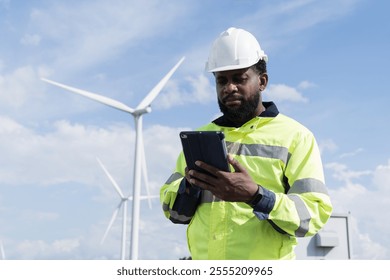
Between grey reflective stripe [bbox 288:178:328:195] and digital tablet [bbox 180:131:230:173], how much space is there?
62 centimetres

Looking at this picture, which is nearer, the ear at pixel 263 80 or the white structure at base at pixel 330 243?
the ear at pixel 263 80

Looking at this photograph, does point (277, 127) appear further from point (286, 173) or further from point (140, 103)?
point (140, 103)

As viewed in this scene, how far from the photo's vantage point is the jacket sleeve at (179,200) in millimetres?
5152

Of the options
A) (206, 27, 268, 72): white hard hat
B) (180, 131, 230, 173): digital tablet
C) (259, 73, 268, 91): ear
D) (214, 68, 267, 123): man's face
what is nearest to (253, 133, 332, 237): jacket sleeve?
(180, 131, 230, 173): digital tablet

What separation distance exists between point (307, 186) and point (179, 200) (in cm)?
110

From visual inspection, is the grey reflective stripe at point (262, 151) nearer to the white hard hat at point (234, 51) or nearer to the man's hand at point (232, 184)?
the man's hand at point (232, 184)

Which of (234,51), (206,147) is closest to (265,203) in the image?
(206,147)

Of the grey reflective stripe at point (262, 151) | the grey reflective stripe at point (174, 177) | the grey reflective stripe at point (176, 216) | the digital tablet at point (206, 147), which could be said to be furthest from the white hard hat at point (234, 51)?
the grey reflective stripe at point (176, 216)

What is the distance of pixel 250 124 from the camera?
17.3 feet

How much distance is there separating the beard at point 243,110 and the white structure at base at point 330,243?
18.2 m

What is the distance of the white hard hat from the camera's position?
5.30 metres

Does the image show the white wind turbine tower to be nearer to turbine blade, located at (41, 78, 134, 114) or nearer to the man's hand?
turbine blade, located at (41, 78, 134, 114)

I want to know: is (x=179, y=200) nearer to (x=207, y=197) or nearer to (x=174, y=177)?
(x=207, y=197)
